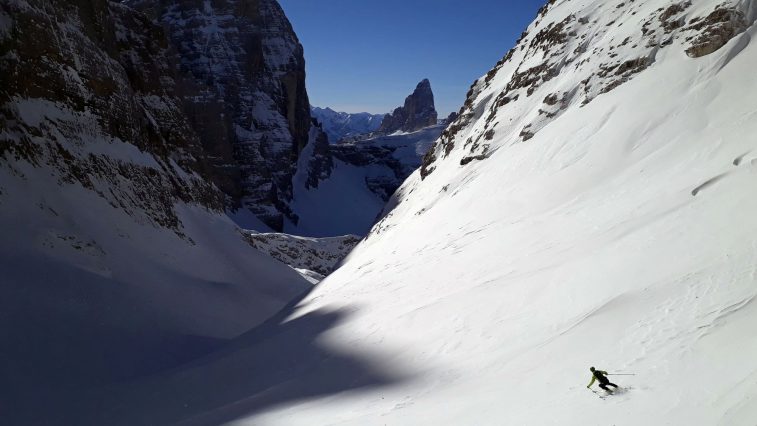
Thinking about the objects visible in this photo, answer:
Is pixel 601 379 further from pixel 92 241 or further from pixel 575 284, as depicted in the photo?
pixel 92 241

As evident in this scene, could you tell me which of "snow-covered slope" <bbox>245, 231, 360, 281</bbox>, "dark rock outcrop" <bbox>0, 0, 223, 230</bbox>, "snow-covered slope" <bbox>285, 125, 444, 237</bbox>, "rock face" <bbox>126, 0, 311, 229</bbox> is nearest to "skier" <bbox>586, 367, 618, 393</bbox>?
"dark rock outcrop" <bbox>0, 0, 223, 230</bbox>

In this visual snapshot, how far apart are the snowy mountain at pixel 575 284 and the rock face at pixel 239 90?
201ft

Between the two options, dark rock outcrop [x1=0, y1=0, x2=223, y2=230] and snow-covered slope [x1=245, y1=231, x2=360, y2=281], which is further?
snow-covered slope [x1=245, y1=231, x2=360, y2=281]

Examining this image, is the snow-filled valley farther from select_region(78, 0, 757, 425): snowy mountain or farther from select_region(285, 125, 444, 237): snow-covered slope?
select_region(285, 125, 444, 237): snow-covered slope

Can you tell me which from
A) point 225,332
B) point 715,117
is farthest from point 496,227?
point 225,332

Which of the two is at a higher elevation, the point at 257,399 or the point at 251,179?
the point at 251,179

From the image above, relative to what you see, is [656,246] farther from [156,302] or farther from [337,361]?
[156,302]

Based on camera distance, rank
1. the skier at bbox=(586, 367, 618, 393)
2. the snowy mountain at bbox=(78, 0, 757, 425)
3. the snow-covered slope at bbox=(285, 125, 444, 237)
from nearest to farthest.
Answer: the skier at bbox=(586, 367, 618, 393) < the snowy mountain at bbox=(78, 0, 757, 425) < the snow-covered slope at bbox=(285, 125, 444, 237)

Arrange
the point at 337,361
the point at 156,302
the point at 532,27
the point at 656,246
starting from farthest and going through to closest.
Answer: the point at 532,27 → the point at 156,302 → the point at 337,361 → the point at 656,246

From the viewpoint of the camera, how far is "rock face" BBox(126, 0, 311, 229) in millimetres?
82250

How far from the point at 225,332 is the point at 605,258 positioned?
19266 mm

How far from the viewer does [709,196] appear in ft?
37.5

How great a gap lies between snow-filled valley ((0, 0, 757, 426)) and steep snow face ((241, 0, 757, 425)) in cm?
6

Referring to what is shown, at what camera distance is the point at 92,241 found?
2330 cm
